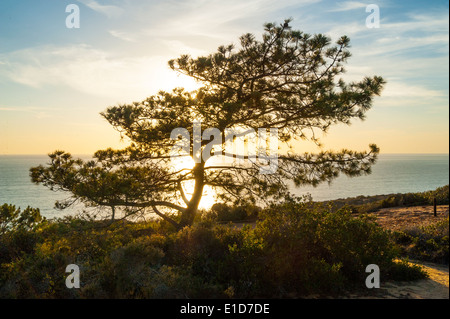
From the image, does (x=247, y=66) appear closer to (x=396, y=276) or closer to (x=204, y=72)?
(x=204, y=72)

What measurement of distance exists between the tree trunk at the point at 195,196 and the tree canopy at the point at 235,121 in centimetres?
4

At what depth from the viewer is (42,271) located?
6070 mm

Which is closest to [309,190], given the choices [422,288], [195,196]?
[195,196]

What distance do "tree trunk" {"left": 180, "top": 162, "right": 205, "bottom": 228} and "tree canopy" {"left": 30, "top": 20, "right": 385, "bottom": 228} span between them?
1.5 inches

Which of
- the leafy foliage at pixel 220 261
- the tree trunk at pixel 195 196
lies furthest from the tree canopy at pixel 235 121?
the leafy foliage at pixel 220 261

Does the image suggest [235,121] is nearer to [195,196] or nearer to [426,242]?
[195,196]

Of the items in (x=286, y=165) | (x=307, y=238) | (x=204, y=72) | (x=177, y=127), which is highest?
(x=204, y=72)

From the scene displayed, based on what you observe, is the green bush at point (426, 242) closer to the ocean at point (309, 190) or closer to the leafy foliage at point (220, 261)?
the leafy foliage at point (220, 261)

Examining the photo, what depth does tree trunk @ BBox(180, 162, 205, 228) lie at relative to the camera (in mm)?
11653

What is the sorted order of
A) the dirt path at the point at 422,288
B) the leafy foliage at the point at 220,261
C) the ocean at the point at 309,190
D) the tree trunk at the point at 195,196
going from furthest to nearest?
the ocean at the point at 309,190, the tree trunk at the point at 195,196, the dirt path at the point at 422,288, the leafy foliage at the point at 220,261

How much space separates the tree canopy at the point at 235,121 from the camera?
32.3 ft
